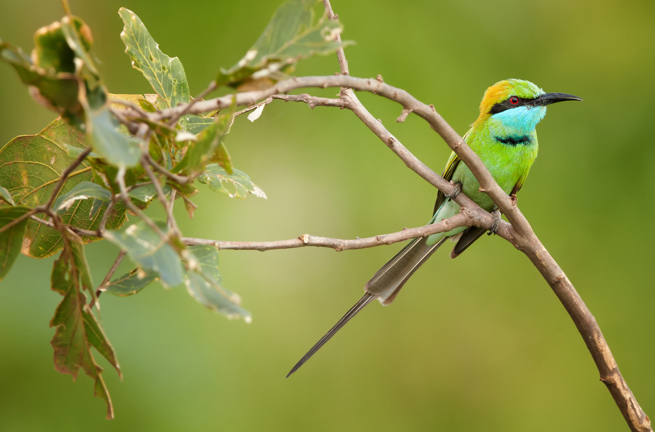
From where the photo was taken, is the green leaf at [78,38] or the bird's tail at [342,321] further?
the bird's tail at [342,321]

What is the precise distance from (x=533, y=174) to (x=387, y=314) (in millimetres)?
1082

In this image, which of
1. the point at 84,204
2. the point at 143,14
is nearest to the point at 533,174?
the point at 143,14

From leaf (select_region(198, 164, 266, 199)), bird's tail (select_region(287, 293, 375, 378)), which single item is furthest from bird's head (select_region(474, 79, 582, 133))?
leaf (select_region(198, 164, 266, 199))

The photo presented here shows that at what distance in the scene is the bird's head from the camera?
78.7 inches

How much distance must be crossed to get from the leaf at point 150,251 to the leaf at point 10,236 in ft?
0.89

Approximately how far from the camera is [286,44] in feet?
2.43

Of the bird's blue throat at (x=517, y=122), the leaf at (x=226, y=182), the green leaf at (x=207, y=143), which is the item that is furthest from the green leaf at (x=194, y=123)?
the bird's blue throat at (x=517, y=122)

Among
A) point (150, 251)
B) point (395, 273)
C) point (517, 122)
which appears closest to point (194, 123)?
point (150, 251)

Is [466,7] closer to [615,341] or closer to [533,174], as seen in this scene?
[533,174]

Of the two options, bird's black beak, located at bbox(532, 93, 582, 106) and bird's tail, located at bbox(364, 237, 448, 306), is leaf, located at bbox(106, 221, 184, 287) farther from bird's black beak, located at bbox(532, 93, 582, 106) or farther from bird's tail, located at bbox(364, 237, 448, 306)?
bird's black beak, located at bbox(532, 93, 582, 106)

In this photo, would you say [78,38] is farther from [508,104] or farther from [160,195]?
[508,104]

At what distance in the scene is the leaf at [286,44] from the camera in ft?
2.32

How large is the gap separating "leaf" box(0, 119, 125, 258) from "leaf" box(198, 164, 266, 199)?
21 centimetres

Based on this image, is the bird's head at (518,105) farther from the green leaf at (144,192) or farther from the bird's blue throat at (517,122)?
the green leaf at (144,192)
